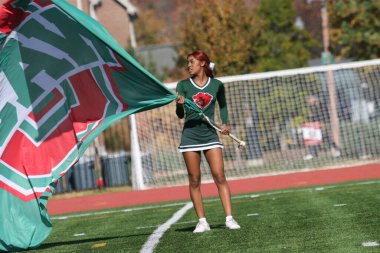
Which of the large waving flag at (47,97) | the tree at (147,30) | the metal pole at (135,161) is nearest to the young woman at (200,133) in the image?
the large waving flag at (47,97)

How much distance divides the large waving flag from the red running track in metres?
7.90

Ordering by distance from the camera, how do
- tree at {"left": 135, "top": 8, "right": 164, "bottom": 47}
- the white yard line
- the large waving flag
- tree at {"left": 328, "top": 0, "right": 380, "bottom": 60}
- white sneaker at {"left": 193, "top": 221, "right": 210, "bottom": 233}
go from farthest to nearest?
tree at {"left": 135, "top": 8, "right": 164, "bottom": 47}
tree at {"left": 328, "top": 0, "right": 380, "bottom": 60}
white sneaker at {"left": 193, "top": 221, "right": 210, "bottom": 233}
the large waving flag
the white yard line

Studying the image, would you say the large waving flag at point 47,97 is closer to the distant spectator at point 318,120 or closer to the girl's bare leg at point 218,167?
the girl's bare leg at point 218,167

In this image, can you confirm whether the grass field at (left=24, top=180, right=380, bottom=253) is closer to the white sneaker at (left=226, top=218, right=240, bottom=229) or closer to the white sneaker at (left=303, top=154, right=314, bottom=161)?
the white sneaker at (left=226, top=218, right=240, bottom=229)

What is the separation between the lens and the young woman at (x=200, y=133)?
431 inches

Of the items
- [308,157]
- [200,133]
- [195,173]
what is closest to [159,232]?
[195,173]

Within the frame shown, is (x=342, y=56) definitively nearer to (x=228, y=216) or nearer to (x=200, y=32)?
(x=200, y=32)

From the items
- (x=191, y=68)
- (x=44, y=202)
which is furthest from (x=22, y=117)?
(x=191, y=68)

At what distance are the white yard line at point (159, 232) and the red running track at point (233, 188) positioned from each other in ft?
12.6

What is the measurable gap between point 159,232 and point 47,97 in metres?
2.08

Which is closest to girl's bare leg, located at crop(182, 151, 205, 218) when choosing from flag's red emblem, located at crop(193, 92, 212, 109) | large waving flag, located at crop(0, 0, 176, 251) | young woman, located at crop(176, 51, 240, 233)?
young woman, located at crop(176, 51, 240, 233)

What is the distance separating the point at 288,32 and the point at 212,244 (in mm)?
30791

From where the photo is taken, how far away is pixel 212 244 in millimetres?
9664

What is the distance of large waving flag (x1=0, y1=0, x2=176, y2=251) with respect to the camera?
10.7m
